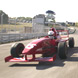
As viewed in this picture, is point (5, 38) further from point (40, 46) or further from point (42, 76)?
point (42, 76)

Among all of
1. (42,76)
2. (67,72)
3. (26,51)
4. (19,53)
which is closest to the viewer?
(42,76)

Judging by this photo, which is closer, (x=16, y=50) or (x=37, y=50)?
(x=37, y=50)

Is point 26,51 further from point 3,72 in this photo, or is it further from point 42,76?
point 42,76

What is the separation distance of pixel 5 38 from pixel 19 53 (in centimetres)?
1332

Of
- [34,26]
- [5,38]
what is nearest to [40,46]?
[5,38]

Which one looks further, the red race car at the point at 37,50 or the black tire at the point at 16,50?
the black tire at the point at 16,50

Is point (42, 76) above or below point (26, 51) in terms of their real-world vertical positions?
below

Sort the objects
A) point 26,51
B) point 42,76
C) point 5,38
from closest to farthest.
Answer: point 42,76 < point 26,51 < point 5,38

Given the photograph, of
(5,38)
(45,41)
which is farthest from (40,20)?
(45,41)

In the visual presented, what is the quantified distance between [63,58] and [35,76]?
10.3 feet

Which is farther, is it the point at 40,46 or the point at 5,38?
the point at 5,38

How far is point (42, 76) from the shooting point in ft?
18.8

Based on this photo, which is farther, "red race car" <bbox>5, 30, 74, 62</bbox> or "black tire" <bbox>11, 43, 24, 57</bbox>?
"black tire" <bbox>11, 43, 24, 57</bbox>

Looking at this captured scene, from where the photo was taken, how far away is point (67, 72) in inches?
241
